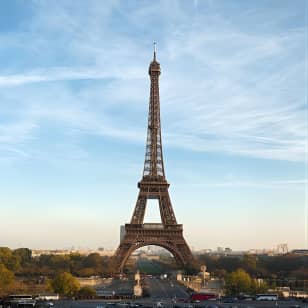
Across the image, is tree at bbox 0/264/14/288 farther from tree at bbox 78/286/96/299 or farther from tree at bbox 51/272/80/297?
tree at bbox 78/286/96/299

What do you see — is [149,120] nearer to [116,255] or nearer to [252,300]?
[116,255]

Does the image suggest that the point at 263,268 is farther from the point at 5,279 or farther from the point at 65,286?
the point at 5,279

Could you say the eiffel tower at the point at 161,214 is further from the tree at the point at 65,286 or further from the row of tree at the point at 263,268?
the tree at the point at 65,286

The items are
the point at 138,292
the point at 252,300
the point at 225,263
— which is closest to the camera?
the point at 252,300

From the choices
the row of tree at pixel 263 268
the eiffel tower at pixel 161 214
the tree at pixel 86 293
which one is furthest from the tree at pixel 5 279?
the row of tree at pixel 263 268

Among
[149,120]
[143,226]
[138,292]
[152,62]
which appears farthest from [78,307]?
[152,62]

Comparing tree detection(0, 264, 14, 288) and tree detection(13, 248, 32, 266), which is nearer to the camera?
tree detection(0, 264, 14, 288)

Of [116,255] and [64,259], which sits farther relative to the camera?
[64,259]

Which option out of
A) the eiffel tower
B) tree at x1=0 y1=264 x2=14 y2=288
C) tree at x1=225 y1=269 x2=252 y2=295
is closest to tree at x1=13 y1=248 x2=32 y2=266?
the eiffel tower
